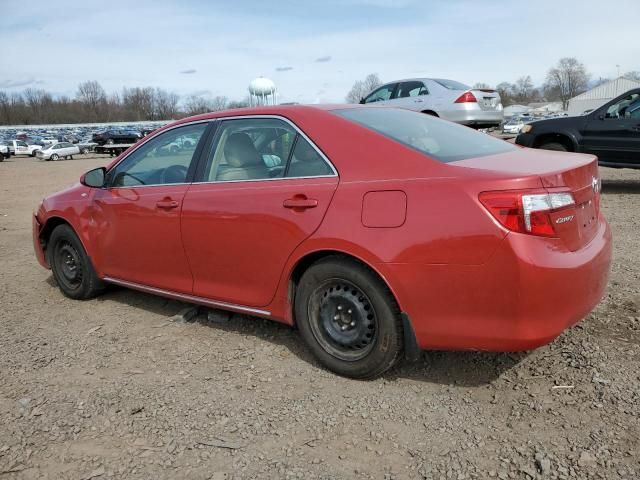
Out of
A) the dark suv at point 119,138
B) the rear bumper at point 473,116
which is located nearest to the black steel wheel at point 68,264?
the rear bumper at point 473,116

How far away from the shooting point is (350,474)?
7.63ft

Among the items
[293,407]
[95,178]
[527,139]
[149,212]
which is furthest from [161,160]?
[527,139]

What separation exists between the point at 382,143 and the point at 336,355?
1.25m

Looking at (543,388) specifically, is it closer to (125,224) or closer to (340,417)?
(340,417)

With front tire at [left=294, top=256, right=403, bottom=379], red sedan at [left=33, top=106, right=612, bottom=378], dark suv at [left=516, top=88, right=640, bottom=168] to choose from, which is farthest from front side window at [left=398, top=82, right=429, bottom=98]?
front tire at [left=294, top=256, right=403, bottom=379]

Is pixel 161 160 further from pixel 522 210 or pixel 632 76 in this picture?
pixel 632 76

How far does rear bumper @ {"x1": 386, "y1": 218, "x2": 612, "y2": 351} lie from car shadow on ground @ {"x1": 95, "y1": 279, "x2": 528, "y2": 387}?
0.43m

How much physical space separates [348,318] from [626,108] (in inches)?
317

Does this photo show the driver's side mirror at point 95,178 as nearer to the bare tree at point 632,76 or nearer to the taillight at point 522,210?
the taillight at point 522,210

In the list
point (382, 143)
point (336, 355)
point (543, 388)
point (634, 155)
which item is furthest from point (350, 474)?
point (634, 155)

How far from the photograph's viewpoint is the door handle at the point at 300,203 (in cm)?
303

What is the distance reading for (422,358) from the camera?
3322 mm

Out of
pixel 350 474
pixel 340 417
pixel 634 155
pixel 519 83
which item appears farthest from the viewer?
pixel 519 83

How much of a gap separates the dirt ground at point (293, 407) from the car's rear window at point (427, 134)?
1.27 metres
